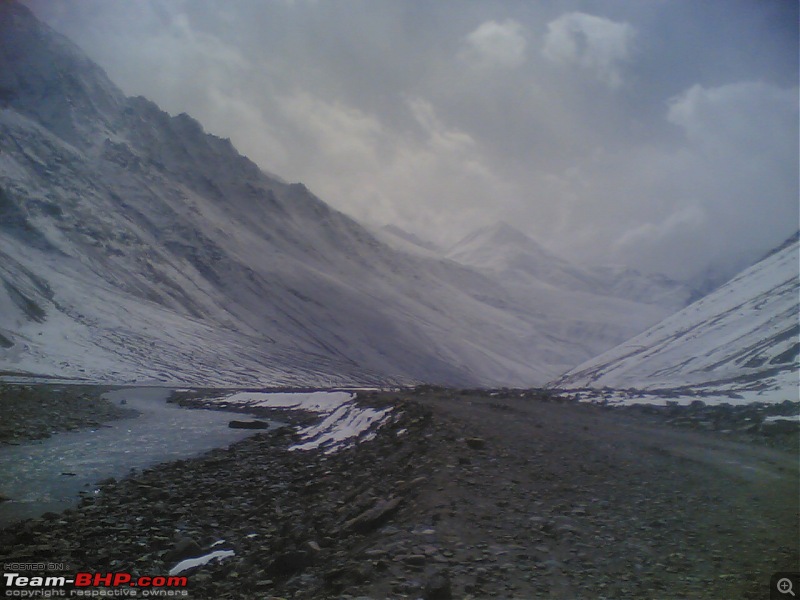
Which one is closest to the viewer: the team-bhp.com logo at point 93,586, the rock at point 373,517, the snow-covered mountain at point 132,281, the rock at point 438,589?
the rock at point 438,589

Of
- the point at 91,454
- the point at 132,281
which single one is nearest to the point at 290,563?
the point at 91,454

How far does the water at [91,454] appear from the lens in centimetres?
1656

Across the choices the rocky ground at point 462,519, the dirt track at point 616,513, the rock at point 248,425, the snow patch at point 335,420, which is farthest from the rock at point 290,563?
the rock at point 248,425

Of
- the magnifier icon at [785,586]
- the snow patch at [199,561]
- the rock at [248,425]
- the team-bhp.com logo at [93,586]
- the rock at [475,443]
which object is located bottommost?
the team-bhp.com logo at [93,586]

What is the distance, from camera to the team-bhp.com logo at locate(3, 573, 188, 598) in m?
9.78

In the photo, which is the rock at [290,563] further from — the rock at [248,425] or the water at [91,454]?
the rock at [248,425]

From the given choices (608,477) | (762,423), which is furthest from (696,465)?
(762,423)

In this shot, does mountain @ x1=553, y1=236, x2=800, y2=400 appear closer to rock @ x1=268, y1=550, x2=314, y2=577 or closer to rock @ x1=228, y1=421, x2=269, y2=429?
rock @ x1=268, y1=550, x2=314, y2=577

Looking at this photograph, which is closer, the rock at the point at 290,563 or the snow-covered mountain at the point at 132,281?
the rock at the point at 290,563

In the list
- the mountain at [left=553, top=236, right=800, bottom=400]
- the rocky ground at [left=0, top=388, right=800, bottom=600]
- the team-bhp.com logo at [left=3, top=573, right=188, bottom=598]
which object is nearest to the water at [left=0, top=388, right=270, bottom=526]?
the rocky ground at [left=0, top=388, right=800, bottom=600]

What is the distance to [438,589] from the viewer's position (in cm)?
814

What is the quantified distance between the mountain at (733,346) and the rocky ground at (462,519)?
14.8 meters

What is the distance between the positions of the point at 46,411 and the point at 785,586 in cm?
3817

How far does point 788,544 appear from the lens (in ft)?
34.6
